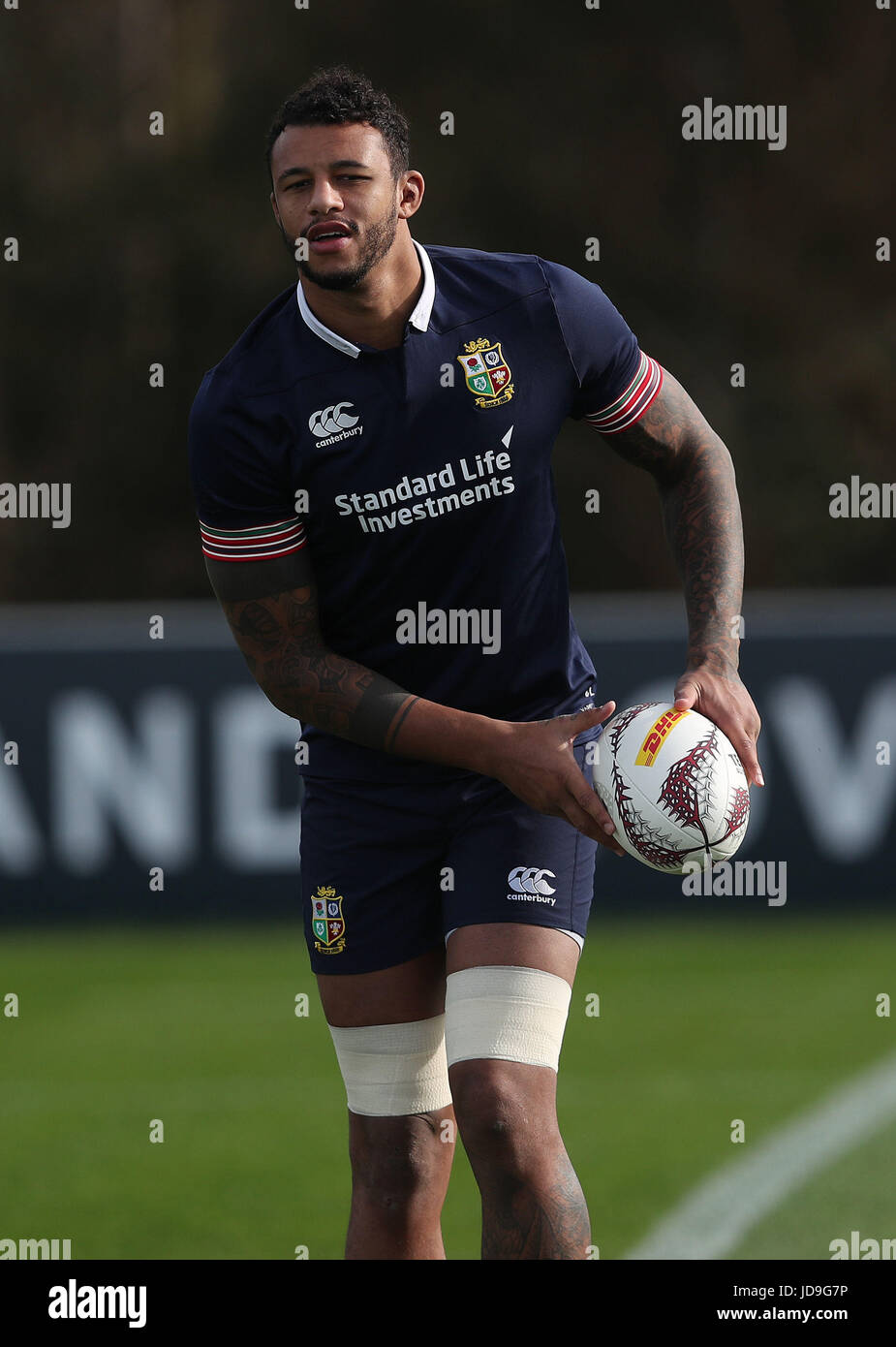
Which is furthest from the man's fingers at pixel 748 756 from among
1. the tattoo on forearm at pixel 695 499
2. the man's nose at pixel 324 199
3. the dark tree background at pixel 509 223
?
the dark tree background at pixel 509 223

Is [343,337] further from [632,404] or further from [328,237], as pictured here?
[632,404]

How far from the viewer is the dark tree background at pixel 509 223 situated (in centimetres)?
1948

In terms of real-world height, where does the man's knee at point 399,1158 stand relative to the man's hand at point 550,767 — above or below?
below

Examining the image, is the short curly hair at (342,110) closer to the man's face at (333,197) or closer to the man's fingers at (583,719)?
the man's face at (333,197)

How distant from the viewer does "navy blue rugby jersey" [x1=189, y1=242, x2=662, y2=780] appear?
13.7 ft

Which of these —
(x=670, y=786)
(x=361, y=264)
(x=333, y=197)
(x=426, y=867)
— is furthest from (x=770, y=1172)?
(x=333, y=197)

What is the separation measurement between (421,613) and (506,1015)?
89cm

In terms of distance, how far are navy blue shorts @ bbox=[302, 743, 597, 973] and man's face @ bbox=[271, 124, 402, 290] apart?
1143 millimetres

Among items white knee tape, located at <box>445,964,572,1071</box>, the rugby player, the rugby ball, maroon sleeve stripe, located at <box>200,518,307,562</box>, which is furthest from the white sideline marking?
maroon sleeve stripe, located at <box>200,518,307,562</box>

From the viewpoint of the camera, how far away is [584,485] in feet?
64.6

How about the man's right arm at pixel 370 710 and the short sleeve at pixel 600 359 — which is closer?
the man's right arm at pixel 370 710

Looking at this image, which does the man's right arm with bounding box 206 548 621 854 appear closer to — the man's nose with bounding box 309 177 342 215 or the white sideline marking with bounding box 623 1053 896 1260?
the man's nose with bounding box 309 177 342 215

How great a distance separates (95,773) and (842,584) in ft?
37.4
